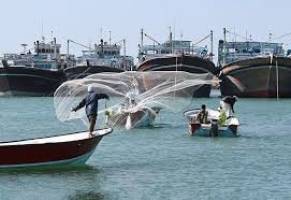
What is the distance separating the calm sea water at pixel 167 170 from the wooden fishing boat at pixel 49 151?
29 cm

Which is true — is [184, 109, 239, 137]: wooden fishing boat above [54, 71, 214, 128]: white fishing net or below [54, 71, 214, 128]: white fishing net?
below

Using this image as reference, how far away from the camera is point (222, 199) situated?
21891mm

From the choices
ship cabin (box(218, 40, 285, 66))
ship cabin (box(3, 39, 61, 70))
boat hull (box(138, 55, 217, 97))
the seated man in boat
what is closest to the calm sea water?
the seated man in boat

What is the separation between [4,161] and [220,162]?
24.4ft

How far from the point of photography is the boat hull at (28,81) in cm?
8562

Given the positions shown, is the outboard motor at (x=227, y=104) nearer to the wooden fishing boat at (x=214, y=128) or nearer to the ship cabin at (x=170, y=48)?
the wooden fishing boat at (x=214, y=128)

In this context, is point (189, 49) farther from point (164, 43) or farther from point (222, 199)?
point (222, 199)

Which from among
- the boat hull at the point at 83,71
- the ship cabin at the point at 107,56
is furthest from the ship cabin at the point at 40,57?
the boat hull at the point at 83,71

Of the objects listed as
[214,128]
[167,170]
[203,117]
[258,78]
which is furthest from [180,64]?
[167,170]

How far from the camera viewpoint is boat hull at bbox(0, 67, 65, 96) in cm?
8562

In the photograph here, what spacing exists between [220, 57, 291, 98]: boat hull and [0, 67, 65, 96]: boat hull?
16.4m

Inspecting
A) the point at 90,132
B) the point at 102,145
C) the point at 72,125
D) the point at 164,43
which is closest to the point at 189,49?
the point at 164,43

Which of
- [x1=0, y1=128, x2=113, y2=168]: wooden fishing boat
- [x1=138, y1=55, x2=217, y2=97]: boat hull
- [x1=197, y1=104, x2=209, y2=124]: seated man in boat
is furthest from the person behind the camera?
[x1=138, y1=55, x2=217, y2=97]: boat hull

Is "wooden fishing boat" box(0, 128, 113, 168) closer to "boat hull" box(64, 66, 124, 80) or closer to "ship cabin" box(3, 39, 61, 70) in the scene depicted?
"boat hull" box(64, 66, 124, 80)
